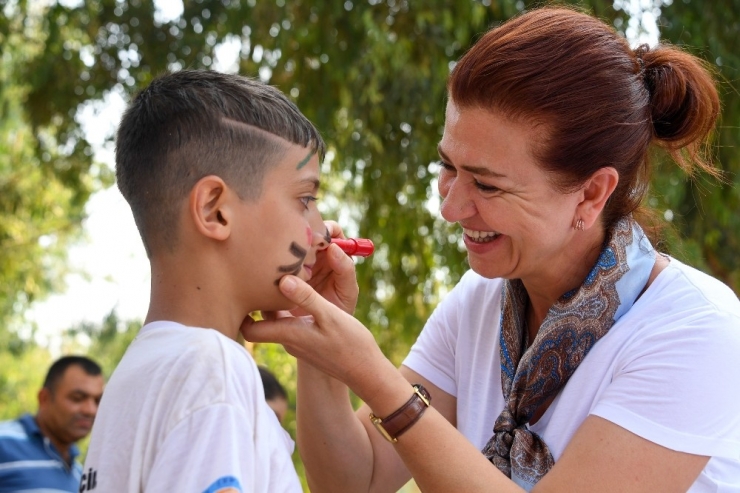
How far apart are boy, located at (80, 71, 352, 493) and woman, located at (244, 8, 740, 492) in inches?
5.4

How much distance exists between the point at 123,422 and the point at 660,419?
102 centimetres

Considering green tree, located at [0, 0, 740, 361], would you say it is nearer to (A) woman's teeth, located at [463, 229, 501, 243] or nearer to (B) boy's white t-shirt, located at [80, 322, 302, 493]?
(A) woman's teeth, located at [463, 229, 501, 243]

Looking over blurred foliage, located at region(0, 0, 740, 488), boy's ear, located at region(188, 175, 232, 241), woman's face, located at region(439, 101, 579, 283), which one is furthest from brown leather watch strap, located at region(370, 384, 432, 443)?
blurred foliage, located at region(0, 0, 740, 488)

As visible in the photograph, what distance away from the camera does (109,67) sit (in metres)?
6.03

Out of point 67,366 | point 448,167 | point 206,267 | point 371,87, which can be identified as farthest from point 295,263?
point 67,366

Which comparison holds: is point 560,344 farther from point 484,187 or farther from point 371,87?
point 371,87

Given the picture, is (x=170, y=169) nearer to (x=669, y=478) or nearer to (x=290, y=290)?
(x=290, y=290)

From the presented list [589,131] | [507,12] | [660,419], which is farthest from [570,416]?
[507,12]

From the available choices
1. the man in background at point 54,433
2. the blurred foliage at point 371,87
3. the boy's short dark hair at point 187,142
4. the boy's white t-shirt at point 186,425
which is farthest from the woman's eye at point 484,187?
the man in background at point 54,433

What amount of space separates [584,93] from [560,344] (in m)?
0.53

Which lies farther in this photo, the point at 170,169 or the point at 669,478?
the point at 669,478

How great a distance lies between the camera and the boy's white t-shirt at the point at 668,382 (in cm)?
188

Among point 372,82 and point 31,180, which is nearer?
point 372,82

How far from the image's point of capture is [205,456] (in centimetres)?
137
